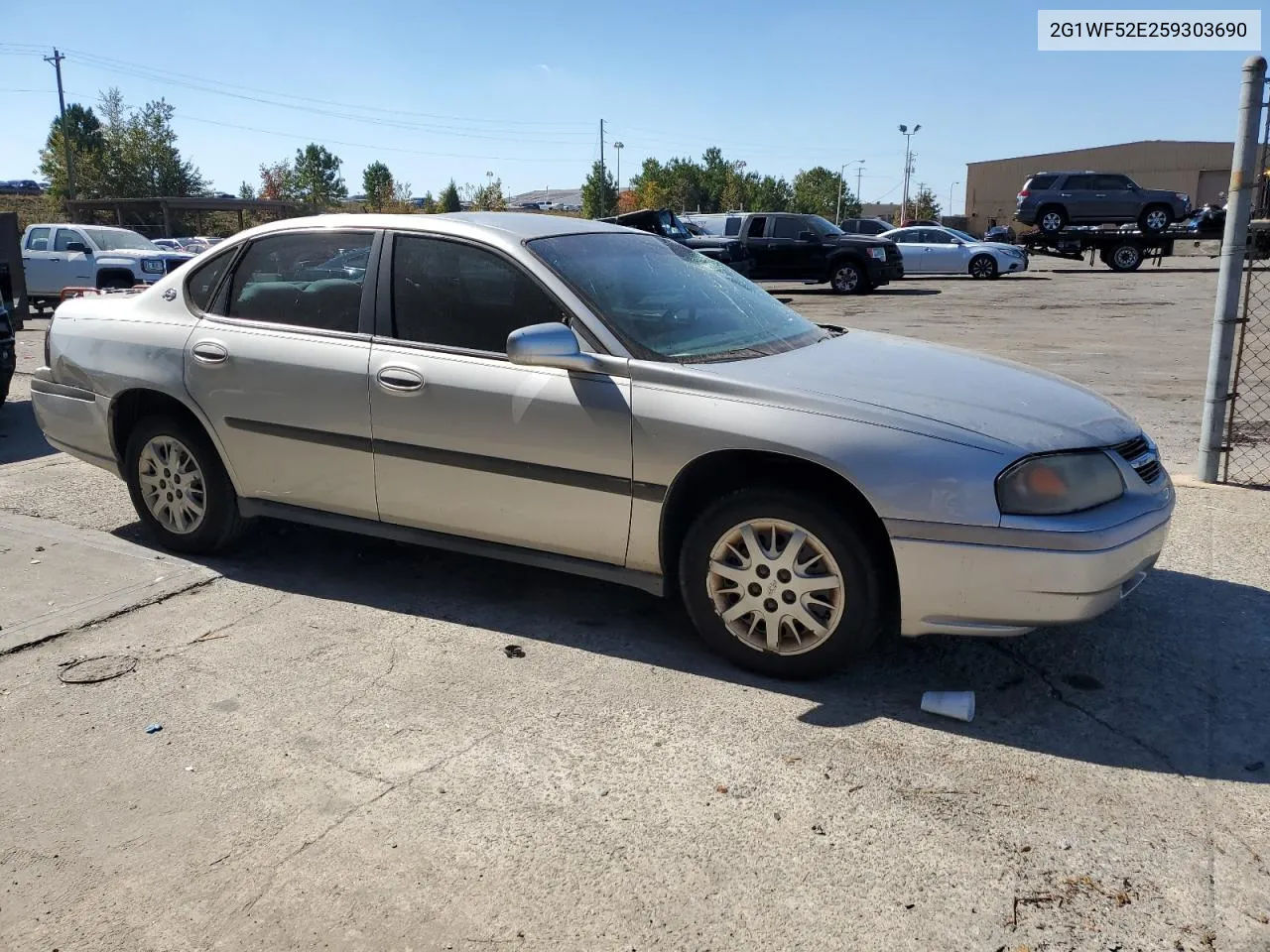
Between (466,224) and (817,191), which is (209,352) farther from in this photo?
(817,191)

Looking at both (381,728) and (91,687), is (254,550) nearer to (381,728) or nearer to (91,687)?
(91,687)

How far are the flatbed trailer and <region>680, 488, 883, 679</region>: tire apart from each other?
28.7m

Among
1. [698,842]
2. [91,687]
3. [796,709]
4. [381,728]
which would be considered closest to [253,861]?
[381,728]

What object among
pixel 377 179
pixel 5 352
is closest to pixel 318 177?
pixel 377 179

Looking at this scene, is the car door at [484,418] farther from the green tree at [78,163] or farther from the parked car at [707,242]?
the green tree at [78,163]

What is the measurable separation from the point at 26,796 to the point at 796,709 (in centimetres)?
236

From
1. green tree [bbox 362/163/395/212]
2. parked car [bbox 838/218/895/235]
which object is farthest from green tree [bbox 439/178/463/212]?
parked car [bbox 838/218/895/235]

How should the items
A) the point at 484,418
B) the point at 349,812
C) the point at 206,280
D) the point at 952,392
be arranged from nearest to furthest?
the point at 349,812, the point at 952,392, the point at 484,418, the point at 206,280

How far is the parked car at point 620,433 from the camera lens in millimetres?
3357

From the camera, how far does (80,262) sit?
1895 centimetres

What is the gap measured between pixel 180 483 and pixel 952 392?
3.55 metres

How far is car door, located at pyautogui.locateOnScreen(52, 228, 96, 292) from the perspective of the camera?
19.0 meters

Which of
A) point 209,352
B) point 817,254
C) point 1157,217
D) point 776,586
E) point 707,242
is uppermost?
point 1157,217

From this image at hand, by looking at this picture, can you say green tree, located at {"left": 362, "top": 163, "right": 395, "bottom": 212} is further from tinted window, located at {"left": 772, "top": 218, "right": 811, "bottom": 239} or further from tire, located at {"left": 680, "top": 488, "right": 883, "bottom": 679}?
tire, located at {"left": 680, "top": 488, "right": 883, "bottom": 679}
